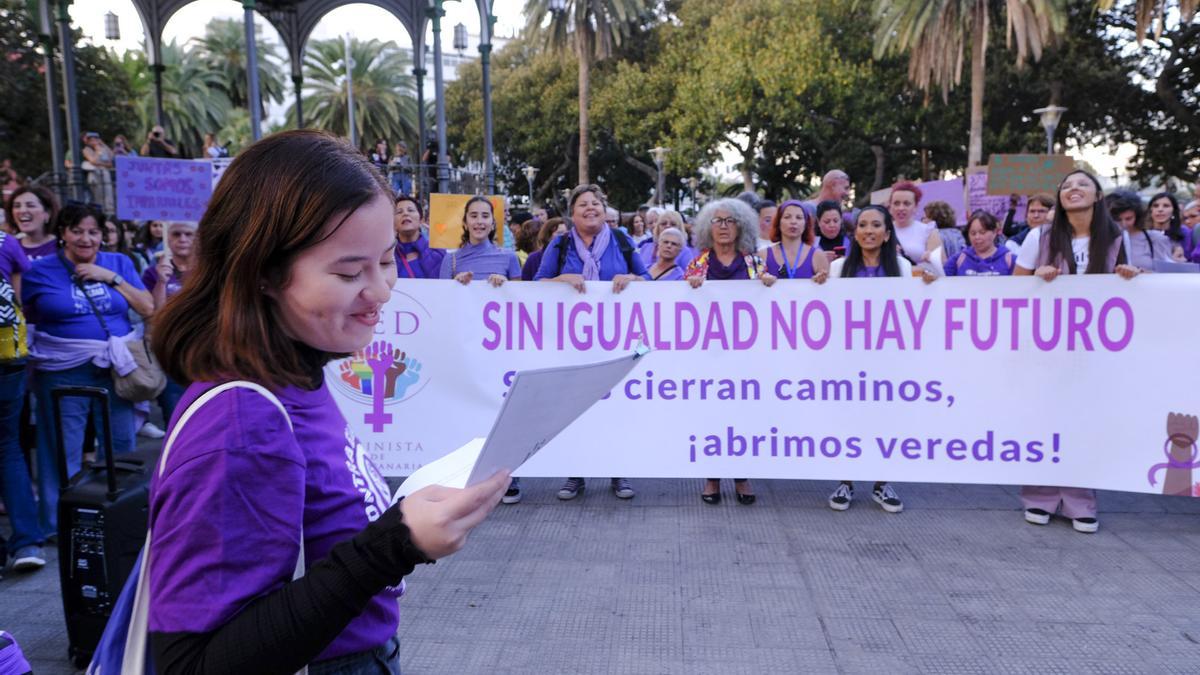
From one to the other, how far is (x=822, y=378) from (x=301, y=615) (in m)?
4.50

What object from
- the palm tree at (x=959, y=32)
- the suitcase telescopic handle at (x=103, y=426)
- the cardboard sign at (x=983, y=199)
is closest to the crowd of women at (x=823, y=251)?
the suitcase telescopic handle at (x=103, y=426)

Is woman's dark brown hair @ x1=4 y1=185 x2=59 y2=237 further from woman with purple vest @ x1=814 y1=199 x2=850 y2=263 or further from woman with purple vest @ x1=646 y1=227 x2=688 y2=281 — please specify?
woman with purple vest @ x1=814 y1=199 x2=850 y2=263

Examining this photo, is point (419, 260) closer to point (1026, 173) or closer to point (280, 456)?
point (280, 456)

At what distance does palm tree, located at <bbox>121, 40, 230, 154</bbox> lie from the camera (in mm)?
39219

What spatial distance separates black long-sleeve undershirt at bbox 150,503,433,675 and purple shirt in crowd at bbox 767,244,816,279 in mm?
4935

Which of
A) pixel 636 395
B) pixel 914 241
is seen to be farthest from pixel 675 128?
pixel 636 395

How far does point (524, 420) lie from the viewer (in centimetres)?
117

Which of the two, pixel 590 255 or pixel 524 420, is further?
pixel 590 255

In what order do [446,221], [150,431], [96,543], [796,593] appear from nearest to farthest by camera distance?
[96,543], [796,593], [150,431], [446,221]

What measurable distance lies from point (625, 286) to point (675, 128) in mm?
28673

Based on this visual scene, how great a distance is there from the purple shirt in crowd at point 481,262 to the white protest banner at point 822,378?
0.95 m

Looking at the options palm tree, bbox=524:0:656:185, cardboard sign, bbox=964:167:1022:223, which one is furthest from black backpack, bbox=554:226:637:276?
palm tree, bbox=524:0:656:185

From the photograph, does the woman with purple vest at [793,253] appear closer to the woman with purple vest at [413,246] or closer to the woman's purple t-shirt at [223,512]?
the woman with purple vest at [413,246]

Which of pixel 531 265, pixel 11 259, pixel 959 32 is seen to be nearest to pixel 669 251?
pixel 531 265
